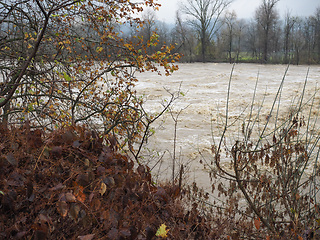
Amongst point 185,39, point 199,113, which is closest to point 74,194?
point 199,113

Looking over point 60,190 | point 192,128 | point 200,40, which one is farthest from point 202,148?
point 200,40

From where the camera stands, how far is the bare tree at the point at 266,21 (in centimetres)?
4109

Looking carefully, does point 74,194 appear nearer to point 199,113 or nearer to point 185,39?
point 199,113

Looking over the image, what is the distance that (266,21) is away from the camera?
4131 centimetres

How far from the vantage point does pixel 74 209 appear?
1700 mm

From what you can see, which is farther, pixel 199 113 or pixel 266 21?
pixel 266 21

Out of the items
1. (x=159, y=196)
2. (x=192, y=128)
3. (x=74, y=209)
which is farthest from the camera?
(x=192, y=128)

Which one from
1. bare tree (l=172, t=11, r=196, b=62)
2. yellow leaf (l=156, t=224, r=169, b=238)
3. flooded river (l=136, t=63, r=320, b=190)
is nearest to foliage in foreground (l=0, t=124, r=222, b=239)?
yellow leaf (l=156, t=224, r=169, b=238)

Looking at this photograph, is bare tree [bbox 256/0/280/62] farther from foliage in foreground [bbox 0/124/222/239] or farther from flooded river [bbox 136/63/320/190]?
foliage in foreground [bbox 0/124/222/239]

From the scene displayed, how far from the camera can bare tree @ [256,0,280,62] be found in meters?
41.1

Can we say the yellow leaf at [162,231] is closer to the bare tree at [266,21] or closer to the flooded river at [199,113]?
the flooded river at [199,113]

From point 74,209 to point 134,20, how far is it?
13.7 feet

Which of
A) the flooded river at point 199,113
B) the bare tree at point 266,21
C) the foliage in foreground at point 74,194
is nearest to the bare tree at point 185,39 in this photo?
the bare tree at point 266,21

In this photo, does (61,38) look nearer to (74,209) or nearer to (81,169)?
(81,169)
